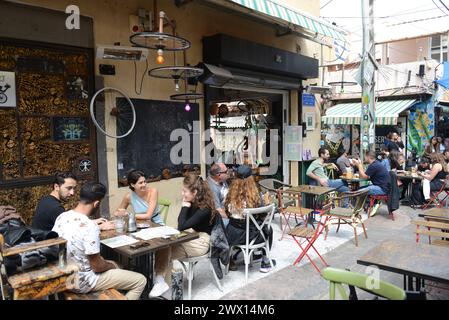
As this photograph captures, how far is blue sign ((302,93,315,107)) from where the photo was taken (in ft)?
27.9

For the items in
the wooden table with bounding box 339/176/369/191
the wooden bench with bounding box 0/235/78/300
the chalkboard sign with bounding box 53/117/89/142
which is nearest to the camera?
the wooden bench with bounding box 0/235/78/300

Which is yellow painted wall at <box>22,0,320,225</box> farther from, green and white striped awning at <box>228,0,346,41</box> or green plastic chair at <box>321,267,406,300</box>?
green plastic chair at <box>321,267,406,300</box>

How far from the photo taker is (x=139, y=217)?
408 cm

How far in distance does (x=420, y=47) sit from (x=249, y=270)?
55.9 feet

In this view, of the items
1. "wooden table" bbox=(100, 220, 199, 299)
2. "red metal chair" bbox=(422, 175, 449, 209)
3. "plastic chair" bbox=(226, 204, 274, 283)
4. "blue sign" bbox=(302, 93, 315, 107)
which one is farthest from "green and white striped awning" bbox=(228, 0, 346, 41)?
"red metal chair" bbox=(422, 175, 449, 209)

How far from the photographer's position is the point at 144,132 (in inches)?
213

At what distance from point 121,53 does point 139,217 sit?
2.13 m

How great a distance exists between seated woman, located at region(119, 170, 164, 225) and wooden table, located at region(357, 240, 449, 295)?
7.67 feet

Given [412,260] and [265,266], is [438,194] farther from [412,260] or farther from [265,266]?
[412,260]

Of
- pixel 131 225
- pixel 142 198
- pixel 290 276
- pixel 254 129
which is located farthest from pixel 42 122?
pixel 254 129

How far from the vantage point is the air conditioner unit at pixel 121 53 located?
4355mm

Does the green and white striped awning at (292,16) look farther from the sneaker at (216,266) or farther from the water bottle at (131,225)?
the sneaker at (216,266)
